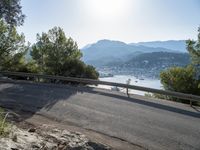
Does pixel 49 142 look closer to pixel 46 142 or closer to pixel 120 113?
pixel 46 142

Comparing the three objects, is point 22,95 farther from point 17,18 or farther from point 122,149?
point 17,18

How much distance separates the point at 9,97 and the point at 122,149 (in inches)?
351

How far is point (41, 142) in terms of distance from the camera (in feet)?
22.1

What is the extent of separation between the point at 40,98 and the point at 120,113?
4.95 m

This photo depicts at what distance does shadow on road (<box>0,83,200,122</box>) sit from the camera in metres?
13.1

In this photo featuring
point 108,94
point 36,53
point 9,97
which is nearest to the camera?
point 9,97

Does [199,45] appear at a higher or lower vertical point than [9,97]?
higher

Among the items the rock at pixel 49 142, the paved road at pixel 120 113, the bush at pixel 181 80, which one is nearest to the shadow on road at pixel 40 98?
the paved road at pixel 120 113

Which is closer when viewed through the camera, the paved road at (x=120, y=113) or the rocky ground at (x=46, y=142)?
the rocky ground at (x=46, y=142)

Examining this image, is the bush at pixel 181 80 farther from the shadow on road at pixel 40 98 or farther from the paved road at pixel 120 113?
the paved road at pixel 120 113

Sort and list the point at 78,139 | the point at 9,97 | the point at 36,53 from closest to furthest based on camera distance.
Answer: the point at 78,139 < the point at 9,97 < the point at 36,53

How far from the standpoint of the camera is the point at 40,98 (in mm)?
15414

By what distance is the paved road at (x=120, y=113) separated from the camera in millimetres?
9427

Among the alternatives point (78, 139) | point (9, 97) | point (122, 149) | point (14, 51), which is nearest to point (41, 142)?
point (78, 139)
